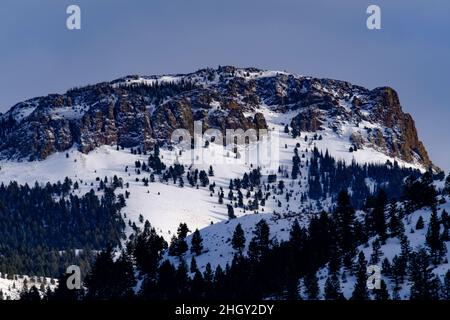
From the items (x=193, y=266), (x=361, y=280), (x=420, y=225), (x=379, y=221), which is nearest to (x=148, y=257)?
(x=193, y=266)

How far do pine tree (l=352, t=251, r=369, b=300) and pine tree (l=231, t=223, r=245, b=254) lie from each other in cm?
3689

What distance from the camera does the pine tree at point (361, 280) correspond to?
10675 centimetres

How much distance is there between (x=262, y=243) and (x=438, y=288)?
174 ft

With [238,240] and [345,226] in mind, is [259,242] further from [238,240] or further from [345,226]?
[345,226]

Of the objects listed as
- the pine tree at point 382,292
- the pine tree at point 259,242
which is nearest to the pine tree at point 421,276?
the pine tree at point 382,292

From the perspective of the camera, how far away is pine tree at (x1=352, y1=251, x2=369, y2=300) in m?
107

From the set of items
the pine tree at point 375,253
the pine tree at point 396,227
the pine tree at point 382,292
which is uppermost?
the pine tree at point 396,227

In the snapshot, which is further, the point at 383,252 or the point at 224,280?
the point at 224,280

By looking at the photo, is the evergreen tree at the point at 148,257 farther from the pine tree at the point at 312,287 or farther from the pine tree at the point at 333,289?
the pine tree at the point at 333,289

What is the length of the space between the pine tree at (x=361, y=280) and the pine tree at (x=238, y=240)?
121ft

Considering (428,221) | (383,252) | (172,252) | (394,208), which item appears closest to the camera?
(383,252)
